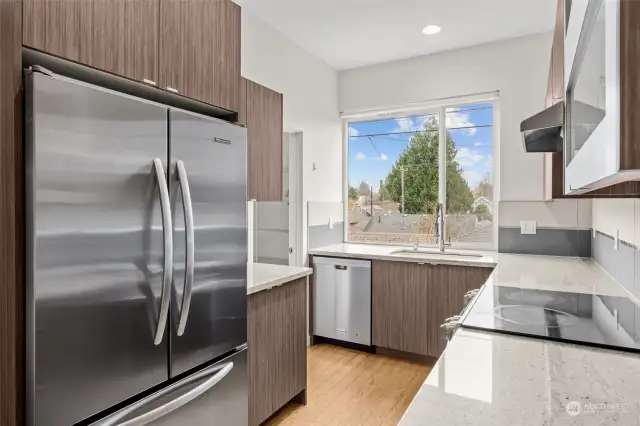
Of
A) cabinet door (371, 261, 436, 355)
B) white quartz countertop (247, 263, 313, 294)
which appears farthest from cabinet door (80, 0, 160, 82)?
cabinet door (371, 261, 436, 355)

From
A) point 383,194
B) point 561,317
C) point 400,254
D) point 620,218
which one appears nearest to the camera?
point 561,317

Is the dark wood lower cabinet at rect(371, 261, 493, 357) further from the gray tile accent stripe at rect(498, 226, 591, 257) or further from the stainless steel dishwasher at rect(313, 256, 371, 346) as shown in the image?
the gray tile accent stripe at rect(498, 226, 591, 257)

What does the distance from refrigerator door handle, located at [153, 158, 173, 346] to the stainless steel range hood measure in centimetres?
142

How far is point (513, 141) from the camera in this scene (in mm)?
3281

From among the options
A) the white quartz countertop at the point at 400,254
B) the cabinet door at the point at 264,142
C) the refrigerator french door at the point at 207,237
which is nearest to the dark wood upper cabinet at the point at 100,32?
the refrigerator french door at the point at 207,237

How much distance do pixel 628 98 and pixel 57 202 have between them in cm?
128

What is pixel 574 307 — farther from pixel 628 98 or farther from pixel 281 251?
pixel 281 251

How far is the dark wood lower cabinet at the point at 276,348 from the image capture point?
2.04 metres

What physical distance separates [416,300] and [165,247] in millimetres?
2287

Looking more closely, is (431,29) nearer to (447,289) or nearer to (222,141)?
(447,289)

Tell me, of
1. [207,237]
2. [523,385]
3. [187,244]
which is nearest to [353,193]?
[207,237]

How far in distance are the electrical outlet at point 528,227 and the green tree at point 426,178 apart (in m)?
0.49

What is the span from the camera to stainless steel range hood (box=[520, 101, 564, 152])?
140 cm

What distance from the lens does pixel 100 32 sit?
1.26m
